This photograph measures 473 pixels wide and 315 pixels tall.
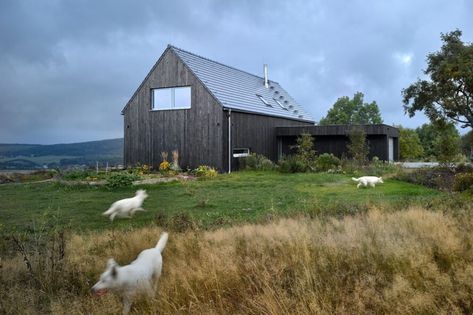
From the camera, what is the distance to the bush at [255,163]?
64.5ft

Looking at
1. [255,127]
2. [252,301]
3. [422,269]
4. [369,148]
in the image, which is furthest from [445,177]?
[252,301]

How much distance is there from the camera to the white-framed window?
827 inches

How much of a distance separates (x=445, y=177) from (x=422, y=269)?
1188 cm

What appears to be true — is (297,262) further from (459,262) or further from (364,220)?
(364,220)

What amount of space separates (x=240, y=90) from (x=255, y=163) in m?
5.51

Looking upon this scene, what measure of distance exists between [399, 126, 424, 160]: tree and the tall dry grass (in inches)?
1389

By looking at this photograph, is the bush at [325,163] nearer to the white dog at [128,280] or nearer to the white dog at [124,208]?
the white dog at [124,208]

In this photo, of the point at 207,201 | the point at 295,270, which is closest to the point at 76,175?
the point at 207,201

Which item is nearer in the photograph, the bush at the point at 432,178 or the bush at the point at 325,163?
the bush at the point at 432,178

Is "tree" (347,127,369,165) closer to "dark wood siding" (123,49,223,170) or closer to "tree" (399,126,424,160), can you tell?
"dark wood siding" (123,49,223,170)

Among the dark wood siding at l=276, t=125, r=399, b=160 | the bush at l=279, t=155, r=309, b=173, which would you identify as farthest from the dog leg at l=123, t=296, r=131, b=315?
the dark wood siding at l=276, t=125, r=399, b=160

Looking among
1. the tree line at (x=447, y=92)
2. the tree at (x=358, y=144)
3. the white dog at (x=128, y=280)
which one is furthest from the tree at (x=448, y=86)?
the white dog at (x=128, y=280)

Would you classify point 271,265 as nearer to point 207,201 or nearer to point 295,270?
point 295,270

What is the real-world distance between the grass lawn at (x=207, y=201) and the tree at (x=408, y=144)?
2623cm
